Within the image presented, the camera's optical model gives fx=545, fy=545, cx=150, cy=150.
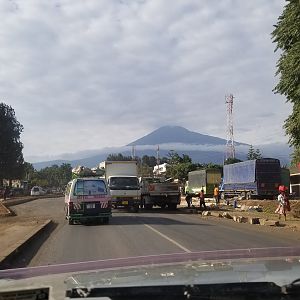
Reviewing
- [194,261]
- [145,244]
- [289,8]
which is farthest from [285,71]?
[194,261]

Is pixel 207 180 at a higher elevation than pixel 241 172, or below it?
below

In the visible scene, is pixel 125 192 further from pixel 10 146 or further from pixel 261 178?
pixel 10 146

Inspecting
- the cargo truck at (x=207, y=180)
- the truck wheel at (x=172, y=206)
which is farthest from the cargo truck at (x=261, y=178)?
the truck wheel at (x=172, y=206)

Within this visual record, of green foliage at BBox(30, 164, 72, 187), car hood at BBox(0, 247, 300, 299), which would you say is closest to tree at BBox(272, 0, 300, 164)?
car hood at BBox(0, 247, 300, 299)

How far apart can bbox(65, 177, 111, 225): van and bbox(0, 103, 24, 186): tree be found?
211ft

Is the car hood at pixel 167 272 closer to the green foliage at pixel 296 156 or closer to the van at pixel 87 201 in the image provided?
the van at pixel 87 201

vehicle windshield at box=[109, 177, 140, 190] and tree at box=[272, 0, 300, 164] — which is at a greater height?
tree at box=[272, 0, 300, 164]

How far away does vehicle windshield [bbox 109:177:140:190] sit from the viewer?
32.5 metres

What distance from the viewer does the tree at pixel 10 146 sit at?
84562 mm

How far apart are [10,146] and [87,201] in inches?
2585

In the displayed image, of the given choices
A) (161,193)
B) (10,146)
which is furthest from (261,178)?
(10,146)

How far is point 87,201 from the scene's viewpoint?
2252cm

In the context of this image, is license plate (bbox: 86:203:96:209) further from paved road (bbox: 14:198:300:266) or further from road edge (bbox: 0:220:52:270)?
road edge (bbox: 0:220:52:270)

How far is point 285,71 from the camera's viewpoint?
21.5m
